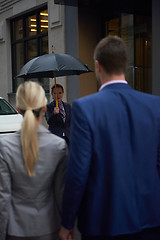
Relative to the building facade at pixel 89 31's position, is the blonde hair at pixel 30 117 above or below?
below

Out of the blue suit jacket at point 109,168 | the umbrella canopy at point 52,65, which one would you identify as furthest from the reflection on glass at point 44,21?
the blue suit jacket at point 109,168

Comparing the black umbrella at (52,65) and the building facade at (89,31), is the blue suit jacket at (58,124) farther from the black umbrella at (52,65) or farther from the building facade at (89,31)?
the building facade at (89,31)

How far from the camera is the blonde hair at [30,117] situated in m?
2.44

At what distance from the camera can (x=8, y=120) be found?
8.12m

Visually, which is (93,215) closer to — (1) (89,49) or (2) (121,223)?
(2) (121,223)

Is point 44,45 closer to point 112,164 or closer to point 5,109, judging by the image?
point 5,109

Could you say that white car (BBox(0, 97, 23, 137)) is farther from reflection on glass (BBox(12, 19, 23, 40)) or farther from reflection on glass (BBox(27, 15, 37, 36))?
reflection on glass (BBox(12, 19, 23, 40))

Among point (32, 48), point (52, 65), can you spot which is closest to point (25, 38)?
point (32, 48)

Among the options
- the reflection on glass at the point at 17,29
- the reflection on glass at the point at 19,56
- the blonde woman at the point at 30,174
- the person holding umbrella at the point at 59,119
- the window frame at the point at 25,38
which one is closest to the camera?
the blonde woman at the point at 30,174

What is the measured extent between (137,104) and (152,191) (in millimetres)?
553

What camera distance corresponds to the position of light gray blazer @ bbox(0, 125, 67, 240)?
248cm

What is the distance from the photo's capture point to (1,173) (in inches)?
98.2

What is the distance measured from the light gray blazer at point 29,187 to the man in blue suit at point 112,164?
0.79 feet

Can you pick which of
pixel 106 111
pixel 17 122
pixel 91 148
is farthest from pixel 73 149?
pixel 17 122
